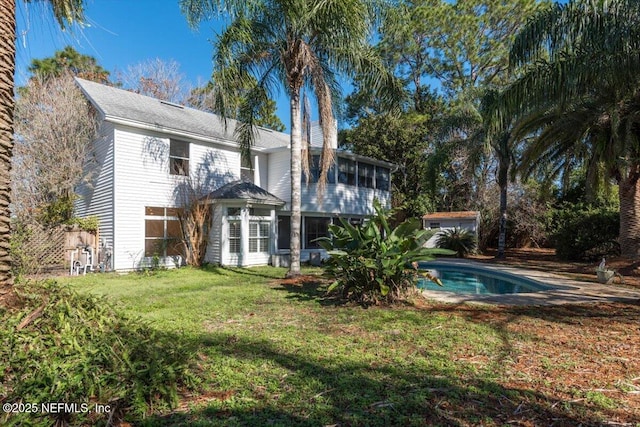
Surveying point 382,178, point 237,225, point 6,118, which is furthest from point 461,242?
point 6,118

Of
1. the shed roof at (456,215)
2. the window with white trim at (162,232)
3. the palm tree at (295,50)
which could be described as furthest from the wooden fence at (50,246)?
the shed roof at (456,215)

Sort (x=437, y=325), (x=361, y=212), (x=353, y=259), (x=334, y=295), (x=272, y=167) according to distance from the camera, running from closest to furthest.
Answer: (x=437, y=325) → (x=353, y=259) → (x=334, y=295) → (x=272, y=167) → (x=361, y=212)

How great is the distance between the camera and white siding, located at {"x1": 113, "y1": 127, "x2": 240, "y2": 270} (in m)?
11.7

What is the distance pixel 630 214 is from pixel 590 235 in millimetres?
3542

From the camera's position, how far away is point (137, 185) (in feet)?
39.9

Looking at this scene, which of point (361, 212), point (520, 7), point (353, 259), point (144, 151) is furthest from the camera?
point (520, 7)

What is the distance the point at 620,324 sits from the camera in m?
5.11

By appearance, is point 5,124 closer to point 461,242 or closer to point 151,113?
point 151,113

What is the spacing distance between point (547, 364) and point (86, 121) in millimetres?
15506

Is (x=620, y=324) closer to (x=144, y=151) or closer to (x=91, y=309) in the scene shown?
(x=91, y=309)

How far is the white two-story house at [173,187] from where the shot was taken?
11867mm

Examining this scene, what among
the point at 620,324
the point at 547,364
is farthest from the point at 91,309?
the point at 620,324

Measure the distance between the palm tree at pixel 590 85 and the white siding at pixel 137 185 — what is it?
11584mm

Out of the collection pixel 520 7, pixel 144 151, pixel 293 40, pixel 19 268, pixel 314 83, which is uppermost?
pixel 520 7
